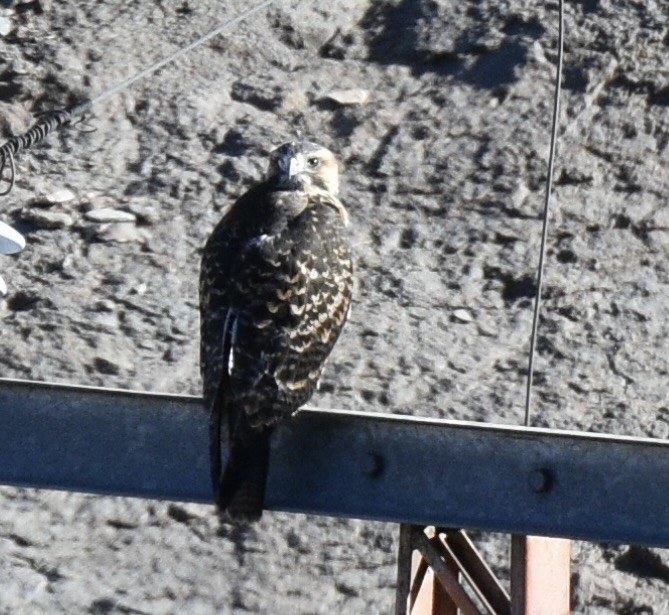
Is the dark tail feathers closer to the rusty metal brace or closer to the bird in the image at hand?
the bird

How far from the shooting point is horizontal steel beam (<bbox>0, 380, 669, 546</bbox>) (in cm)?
301

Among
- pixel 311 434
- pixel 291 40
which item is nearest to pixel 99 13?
pixel 291 40

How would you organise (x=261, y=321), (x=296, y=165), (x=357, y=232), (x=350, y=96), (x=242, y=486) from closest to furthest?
(x=242, y=486) < (x=261, y=321) < (x=296, y=165) < (x=357, y=232) < (x=350, y=96)

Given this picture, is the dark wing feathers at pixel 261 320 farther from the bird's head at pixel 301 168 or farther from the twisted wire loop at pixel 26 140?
the twisted wire loop at pixel 26 140

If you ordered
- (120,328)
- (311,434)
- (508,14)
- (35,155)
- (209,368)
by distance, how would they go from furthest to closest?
(508,14) → (35,155) → (120,328) → (209,368) → (311,434)

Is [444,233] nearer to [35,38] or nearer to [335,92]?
[335,92]

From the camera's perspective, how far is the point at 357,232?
7766 mm

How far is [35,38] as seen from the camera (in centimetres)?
905

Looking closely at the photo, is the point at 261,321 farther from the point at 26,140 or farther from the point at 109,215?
the point at 109,215

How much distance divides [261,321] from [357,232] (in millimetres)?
3851

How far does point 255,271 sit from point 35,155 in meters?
4.48

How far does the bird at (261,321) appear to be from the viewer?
340 cm

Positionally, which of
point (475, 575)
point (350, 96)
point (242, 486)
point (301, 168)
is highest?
point (350, 96)

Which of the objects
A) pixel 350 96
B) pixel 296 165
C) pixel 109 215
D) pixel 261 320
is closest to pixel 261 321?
pixel 261 320
